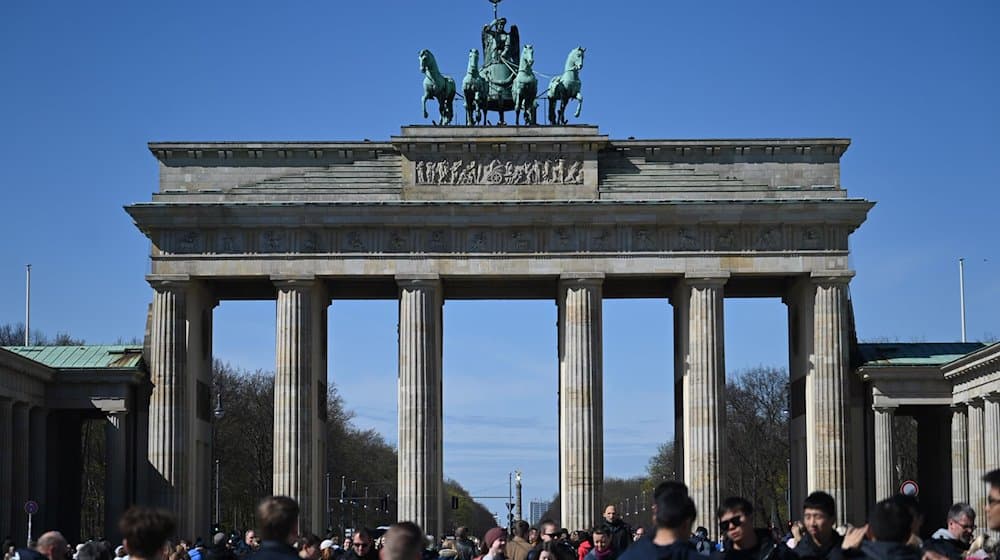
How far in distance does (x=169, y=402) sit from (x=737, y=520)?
181 feet

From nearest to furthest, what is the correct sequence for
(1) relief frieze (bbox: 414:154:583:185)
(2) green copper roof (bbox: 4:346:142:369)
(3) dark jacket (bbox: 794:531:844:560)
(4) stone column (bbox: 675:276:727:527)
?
(3) dark jacket (bbox: 794:531:844:560), (4) stone column (bbox: 675:276:727:527), (2) green copper roof (bbox: 4:346:142:369), (1) relief frieze (bbox: 414:154:583:185)

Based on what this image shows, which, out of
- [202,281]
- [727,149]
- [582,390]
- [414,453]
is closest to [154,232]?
[202,281]

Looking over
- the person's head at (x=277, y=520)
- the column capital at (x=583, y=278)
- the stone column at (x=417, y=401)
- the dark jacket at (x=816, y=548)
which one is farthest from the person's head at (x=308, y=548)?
the column capital at (x=583, y=278)

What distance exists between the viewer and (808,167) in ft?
231

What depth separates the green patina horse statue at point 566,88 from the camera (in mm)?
71688

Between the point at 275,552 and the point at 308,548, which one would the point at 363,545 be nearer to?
the point at 308,548

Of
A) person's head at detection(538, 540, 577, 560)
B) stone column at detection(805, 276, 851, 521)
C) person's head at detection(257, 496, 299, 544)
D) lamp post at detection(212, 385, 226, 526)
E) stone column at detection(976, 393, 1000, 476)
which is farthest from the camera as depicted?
lamp post at detection(212, 385, 226, 526)

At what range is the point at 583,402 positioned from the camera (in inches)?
2717

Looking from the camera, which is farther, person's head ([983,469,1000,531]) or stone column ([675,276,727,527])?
stone column ([675,276,727,527])

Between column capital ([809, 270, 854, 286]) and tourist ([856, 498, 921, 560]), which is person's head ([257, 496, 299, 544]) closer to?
tourist ([856, 498, 921, 560])

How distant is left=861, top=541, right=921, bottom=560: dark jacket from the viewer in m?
13.7

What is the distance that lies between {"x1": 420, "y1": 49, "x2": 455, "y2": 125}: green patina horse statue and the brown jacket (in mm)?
46336

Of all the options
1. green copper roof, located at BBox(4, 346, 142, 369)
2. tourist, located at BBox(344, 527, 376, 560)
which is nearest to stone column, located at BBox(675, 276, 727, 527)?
green copper roof, located at BBox(4, 346, 142, 369)

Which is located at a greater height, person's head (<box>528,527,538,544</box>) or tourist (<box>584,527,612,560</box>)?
tourist (<box>584,527,612,560</box>)
